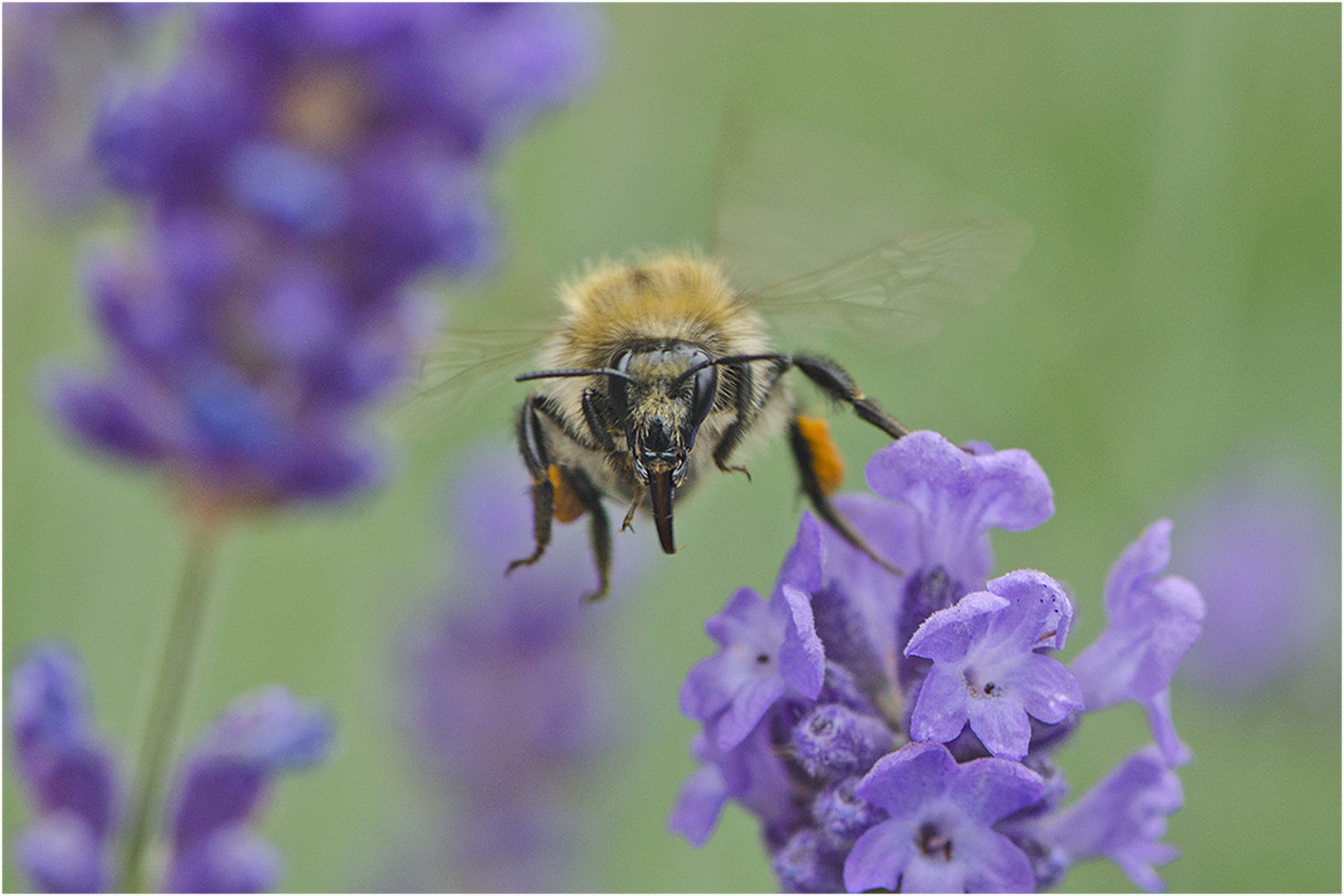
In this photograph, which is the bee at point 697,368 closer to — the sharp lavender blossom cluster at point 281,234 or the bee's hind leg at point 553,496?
the bee's hind leg at point 553,496

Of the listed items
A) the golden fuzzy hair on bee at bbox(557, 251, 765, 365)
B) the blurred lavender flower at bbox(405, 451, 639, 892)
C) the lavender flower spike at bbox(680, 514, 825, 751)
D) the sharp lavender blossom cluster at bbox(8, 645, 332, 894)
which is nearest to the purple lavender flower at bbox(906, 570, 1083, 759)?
the lavender flower spike at bbox(680, 514, 825, 751)

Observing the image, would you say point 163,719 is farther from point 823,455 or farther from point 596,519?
point 823,455

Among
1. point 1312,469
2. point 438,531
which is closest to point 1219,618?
point 1312,469

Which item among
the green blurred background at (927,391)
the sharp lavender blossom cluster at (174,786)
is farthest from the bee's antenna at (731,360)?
the green blurred background at (927,391)

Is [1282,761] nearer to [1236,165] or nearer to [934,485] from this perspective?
[1236,165]

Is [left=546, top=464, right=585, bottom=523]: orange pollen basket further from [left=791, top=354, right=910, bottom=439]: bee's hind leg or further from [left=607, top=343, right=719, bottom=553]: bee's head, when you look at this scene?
[left=791, top=354, right=910, bottom=439]: bee's hind leg

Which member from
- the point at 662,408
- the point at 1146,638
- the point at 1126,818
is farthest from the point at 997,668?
the point at 662,408
